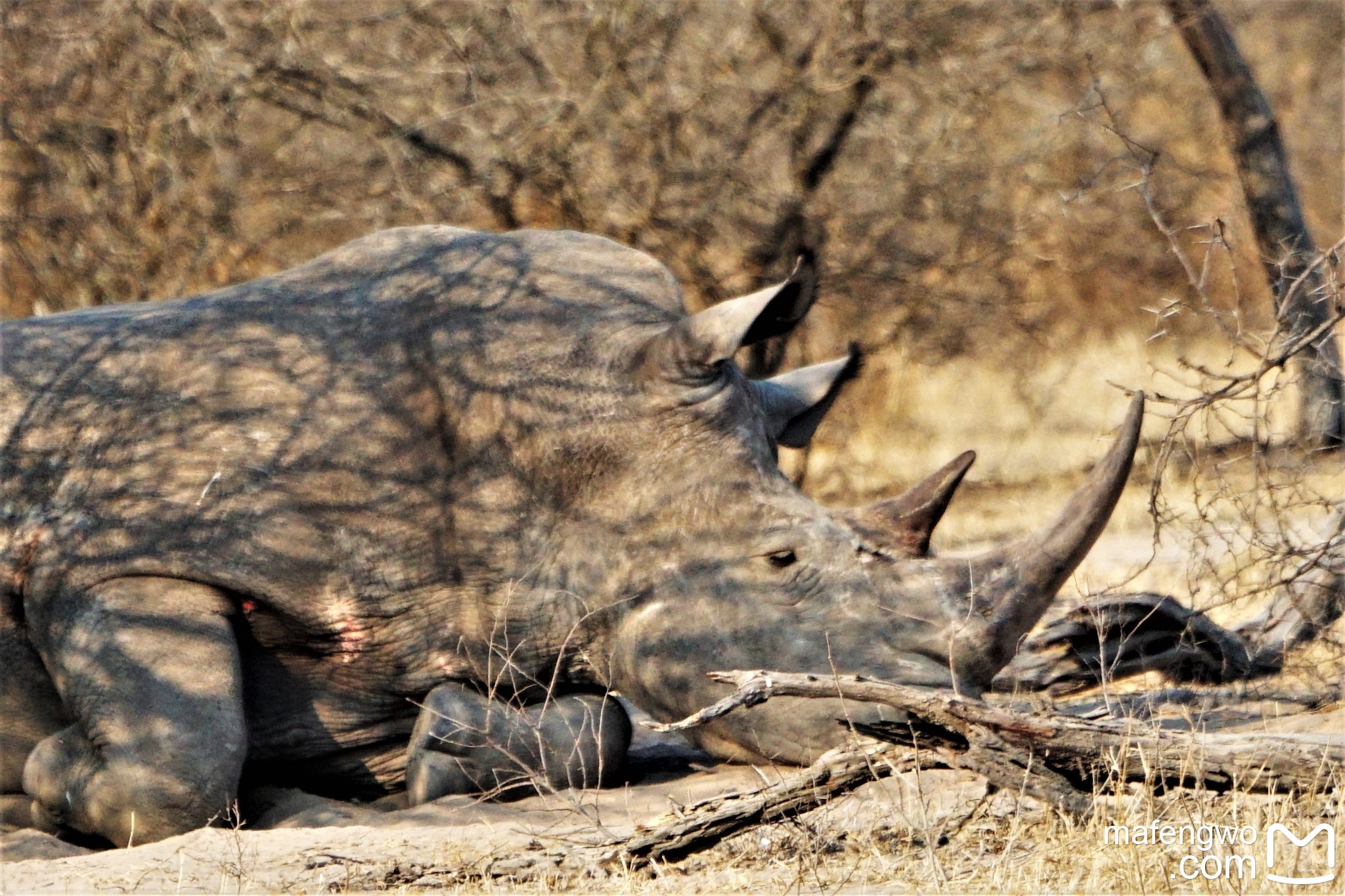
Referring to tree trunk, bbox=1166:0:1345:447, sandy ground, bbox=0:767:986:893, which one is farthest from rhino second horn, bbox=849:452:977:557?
tree trunk, bbox=1166:0:1345:447

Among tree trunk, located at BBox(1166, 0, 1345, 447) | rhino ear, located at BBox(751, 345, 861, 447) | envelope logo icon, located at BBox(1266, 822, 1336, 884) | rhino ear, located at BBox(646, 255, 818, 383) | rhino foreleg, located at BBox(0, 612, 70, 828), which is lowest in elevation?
rhino foreleg, located at BBox(0, 612, 70, 828)

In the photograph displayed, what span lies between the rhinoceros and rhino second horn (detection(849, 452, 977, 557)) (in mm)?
10

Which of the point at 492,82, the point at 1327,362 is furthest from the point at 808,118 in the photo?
the point at 1327,362

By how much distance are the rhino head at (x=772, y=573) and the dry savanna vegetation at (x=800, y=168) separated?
5017 millimetres

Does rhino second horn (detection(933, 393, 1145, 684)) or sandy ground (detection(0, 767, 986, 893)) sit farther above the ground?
rhino second horn (detection(933, 393, 1145, 684))

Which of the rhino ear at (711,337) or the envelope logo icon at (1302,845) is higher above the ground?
the rhino ear at (711,337)

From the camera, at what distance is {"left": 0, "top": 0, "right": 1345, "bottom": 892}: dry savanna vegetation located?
10500mm

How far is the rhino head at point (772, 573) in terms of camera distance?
4996 mm

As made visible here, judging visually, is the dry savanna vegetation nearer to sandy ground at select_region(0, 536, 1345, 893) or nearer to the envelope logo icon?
sandy ground at select_region(0, 536, 1345, 893)

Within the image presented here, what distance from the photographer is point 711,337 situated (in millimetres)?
5312

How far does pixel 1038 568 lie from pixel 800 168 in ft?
21.5

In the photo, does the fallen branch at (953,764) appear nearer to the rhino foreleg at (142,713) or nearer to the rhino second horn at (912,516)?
the rhino foreleg at (142,713)

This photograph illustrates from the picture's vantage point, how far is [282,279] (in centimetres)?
589

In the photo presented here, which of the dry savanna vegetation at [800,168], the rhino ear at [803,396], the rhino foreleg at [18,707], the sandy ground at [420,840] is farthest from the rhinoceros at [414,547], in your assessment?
the dry savanna vegetation at [800,168]
